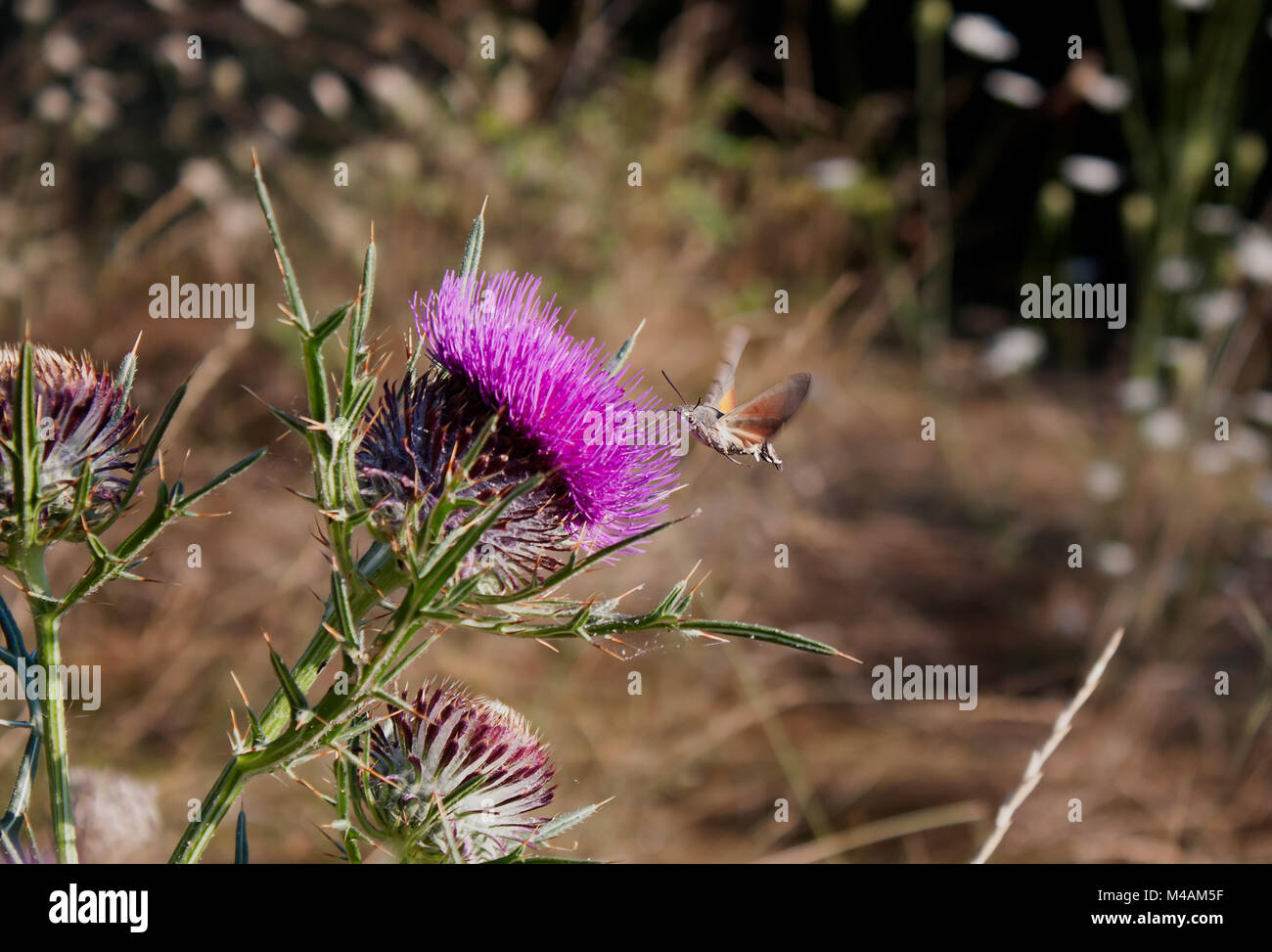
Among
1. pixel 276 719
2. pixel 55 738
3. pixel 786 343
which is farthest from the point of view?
pixel 786 343

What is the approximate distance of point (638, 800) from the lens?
15.0ft

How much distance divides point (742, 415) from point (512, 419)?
54 centimetres

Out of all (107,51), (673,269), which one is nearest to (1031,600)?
(673,269)

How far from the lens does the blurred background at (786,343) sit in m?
4.81

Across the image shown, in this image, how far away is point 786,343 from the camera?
4301 mm

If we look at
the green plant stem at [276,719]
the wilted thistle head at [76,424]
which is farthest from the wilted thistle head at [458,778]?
the wilted thistle head at [76,424]

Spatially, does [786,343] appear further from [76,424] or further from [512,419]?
[76,424]

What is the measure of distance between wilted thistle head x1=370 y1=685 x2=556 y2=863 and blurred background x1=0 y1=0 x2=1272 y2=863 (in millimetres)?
1324

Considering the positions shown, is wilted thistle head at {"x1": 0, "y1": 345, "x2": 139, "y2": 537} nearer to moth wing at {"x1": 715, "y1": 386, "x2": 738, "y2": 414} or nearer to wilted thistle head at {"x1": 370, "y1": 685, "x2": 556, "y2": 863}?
wilted thistle head at {"x1": 370, "y1": 685, "x2": 556, "y2": 863}

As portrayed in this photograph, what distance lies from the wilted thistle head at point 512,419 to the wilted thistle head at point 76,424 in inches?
14.4

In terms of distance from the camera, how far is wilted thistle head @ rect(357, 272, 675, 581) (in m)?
1.91

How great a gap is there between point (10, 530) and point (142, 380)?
15.1 feet

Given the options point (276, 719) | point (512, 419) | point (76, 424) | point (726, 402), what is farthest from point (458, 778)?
point (726, 402)

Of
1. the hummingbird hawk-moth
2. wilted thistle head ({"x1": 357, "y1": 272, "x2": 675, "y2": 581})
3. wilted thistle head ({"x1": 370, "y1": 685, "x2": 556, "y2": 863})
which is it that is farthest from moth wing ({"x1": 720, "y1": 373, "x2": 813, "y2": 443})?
wilted thistle head ({"x1": 370, "y1": 685, "x2": 556, "y2": 863})
